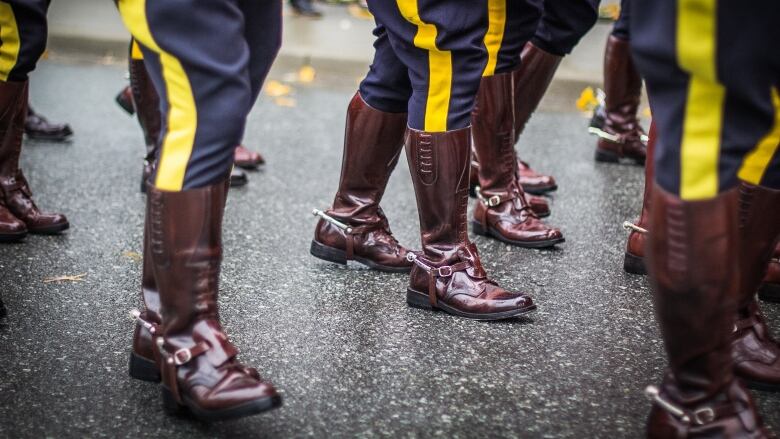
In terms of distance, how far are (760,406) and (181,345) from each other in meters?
1.14

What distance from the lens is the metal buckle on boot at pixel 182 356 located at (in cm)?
175

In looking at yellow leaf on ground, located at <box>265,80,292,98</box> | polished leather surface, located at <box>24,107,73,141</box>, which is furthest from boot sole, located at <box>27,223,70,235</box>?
yellow leaf on ground, located at <box>265,80,292,98</box>

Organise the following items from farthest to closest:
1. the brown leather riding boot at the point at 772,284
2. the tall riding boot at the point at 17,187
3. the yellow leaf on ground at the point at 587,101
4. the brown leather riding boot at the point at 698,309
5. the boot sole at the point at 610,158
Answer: the yellow leaf on ground at the point at 587,101 → the boot sole at the point at 610,158 → the tall riding boot at the point at 17,187 → the brown leather riding boot at the point at 772,284 → the brown leather riding boot at the point at 698,309

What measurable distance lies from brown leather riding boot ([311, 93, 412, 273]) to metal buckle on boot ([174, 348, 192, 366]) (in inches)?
41.4

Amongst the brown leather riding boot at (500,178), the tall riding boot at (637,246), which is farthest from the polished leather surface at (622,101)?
the tall riding boot at (637,246)

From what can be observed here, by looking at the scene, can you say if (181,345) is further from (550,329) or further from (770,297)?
(770,297)

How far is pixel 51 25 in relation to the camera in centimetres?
671

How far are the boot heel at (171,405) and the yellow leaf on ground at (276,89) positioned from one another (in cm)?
352

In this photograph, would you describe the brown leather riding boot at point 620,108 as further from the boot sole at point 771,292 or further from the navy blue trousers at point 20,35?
the navy blue trousers at point 20,35

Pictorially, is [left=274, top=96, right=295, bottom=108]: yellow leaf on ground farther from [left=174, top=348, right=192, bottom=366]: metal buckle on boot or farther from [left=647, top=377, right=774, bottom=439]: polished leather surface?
[left=647, top=377, right=774, bottom=439]: polished leather surface

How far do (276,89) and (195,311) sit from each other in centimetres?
375

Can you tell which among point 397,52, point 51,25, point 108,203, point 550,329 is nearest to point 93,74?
point 51,25

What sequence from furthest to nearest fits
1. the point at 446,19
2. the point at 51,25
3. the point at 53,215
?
the point at 51,25 → the point at 53,215 → the point at 446,19

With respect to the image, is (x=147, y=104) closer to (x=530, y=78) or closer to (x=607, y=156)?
(x=530, y=78)
